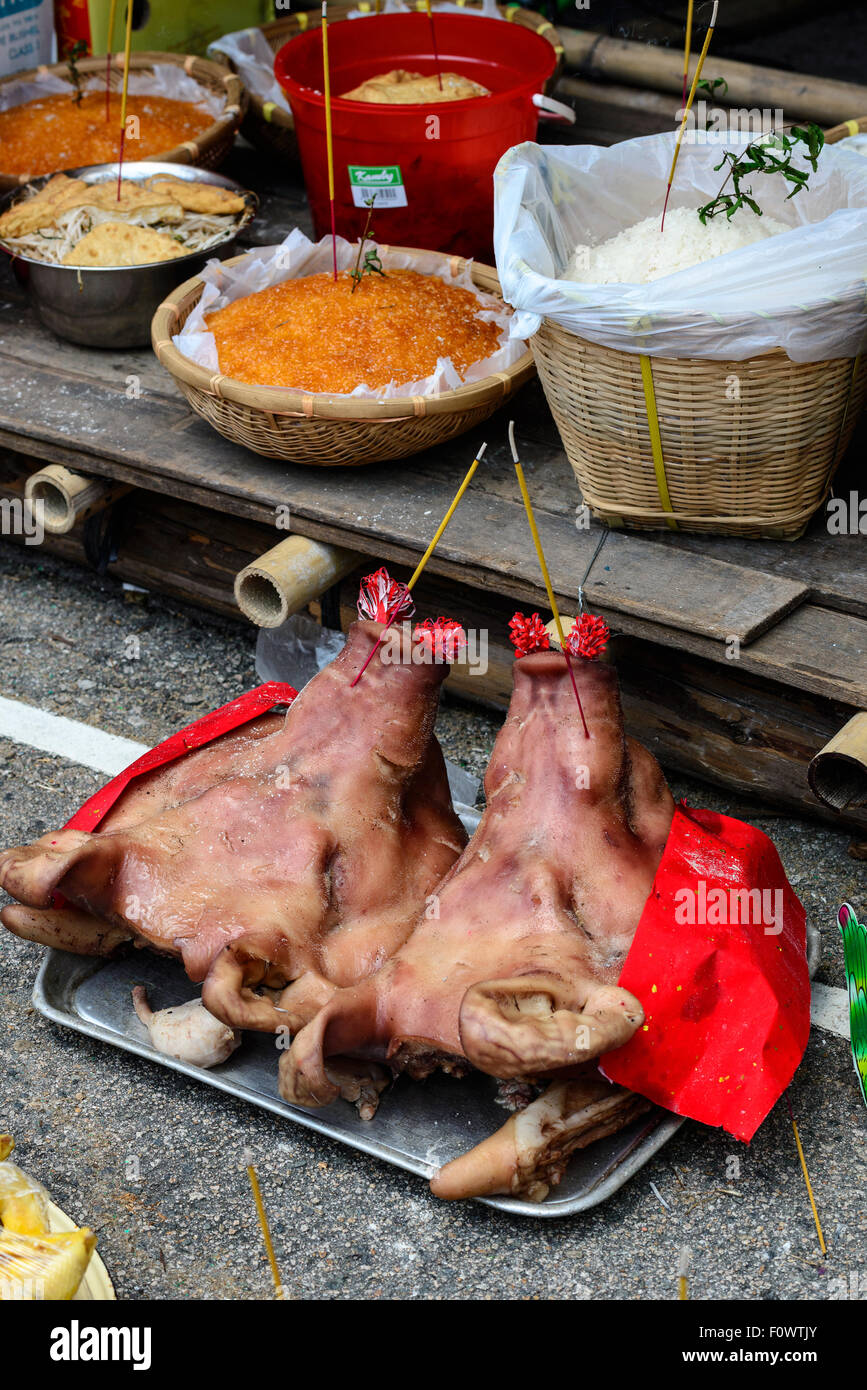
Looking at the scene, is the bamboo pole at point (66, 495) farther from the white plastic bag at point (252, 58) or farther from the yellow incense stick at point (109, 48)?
the white plastic bag at point (252, 58)

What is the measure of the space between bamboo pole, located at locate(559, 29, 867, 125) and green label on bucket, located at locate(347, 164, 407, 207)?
1387 millimetres

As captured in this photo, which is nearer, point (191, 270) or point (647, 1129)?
point (647, 1129)

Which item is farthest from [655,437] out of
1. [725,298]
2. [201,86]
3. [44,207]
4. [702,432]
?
[201,86]

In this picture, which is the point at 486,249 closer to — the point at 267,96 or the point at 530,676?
the point at 267,96

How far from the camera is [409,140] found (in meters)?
3.42

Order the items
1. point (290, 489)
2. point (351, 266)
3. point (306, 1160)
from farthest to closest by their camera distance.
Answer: point (351, 266), point (290, 489), point (306, 1160)

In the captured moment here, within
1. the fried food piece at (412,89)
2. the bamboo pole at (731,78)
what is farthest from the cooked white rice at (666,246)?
the bamboo pole at (731,78)

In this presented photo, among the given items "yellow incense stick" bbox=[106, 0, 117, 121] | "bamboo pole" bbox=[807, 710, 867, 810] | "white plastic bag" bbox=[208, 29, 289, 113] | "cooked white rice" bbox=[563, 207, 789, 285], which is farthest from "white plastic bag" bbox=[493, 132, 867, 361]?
"white plastic bag" bbox=[208, 29, 289, 113]

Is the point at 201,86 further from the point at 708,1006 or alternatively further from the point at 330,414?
the point at 708,1006

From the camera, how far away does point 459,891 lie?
85.2 inches

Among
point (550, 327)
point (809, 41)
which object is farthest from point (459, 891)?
point (809, 41)

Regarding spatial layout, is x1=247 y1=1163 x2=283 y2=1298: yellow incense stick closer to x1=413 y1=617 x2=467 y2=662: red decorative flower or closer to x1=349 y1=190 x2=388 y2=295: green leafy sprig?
x1=413 y1=617 x2=467 y2=662: red decorative flower

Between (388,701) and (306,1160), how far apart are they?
0.74 meters

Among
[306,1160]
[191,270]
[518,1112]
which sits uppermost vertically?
[191,270]
